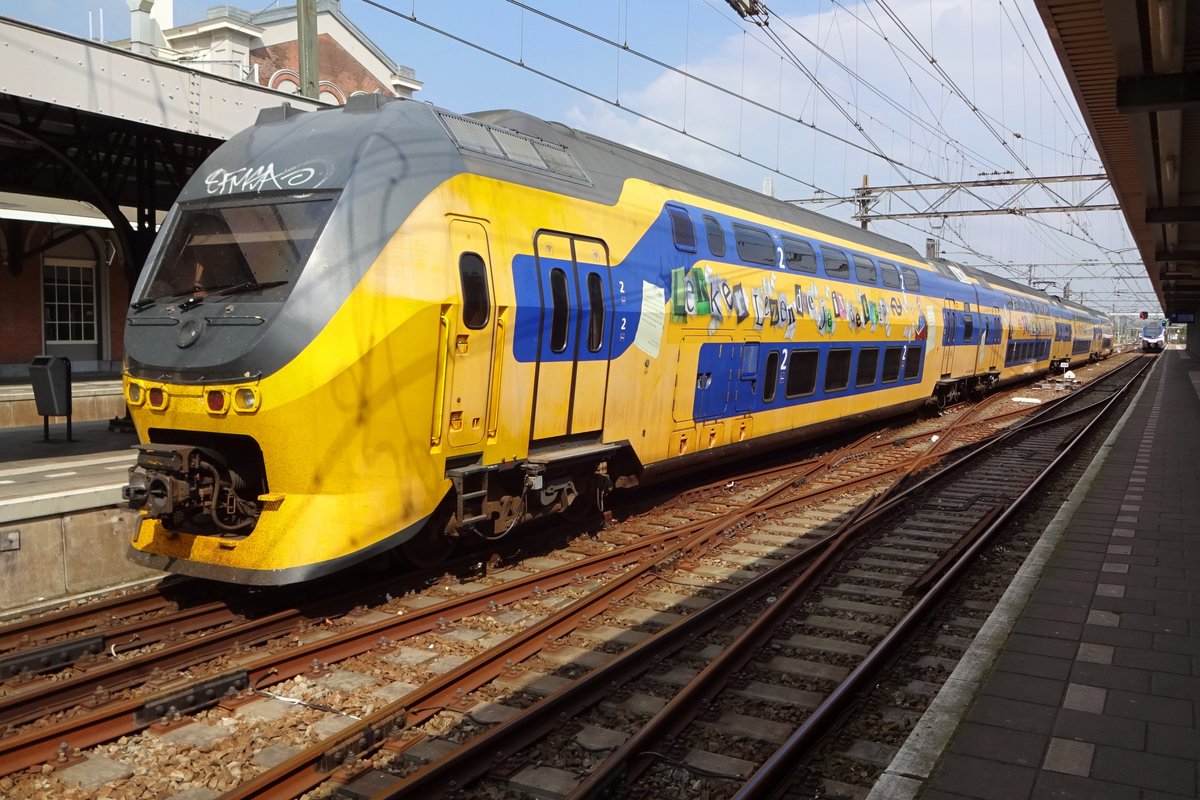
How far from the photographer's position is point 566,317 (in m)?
7.97

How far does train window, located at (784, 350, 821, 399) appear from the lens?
1259 cm

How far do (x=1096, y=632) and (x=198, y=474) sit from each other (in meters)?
6.31

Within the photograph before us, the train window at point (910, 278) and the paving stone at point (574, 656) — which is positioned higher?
the train window at point (910, 278)

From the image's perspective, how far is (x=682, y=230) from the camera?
9953 millimetres

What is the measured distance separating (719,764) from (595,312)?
15.1ft

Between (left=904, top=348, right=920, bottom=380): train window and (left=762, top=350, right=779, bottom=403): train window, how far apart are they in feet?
21.2

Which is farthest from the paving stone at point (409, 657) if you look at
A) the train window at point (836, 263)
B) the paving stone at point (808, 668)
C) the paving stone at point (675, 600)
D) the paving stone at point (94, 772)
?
the train window at point (836, 263)

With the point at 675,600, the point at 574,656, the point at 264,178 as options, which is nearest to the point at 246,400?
the point at 264,178

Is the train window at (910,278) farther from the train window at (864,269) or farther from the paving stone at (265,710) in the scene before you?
the paving stone at (265,710)

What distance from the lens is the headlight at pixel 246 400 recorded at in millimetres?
6043

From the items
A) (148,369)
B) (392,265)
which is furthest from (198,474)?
(392,265)

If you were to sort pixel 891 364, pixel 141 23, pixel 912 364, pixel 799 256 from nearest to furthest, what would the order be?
pixel 799 256
pixel 891 364
pixel 912 364
pixel 141 23

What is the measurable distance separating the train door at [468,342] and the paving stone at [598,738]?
105 inches

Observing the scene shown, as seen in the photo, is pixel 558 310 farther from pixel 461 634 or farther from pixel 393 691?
pixel 393 691
